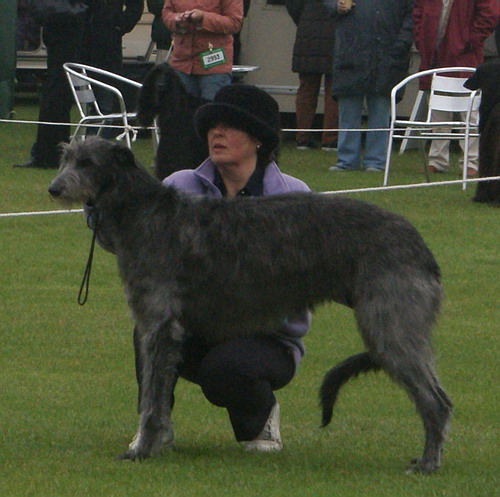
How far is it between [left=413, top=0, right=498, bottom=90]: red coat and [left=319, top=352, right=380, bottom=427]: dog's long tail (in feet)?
31.0

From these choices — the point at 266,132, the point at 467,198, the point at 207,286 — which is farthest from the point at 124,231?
the point at 467,198

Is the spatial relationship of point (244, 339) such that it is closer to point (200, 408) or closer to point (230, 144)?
point (230, 144)

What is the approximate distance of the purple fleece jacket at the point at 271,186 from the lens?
575cm

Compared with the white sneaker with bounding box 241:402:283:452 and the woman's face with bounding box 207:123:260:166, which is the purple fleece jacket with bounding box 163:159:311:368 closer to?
→ the woman's face with bounding box 207:123:260:166

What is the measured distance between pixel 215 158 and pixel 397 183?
807 cm

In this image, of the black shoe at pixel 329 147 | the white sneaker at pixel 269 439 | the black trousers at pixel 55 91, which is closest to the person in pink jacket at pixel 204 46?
the black trousers at pixel 55 91

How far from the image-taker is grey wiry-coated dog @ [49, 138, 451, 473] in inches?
205

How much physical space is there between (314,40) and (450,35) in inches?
77.6

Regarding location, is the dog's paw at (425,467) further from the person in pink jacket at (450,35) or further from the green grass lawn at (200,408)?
the person in pink jacket at (450,35)

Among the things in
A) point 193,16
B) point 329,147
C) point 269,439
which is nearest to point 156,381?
point 269,439

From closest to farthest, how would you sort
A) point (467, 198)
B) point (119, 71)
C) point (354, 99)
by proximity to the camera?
point (467, 198)
point (354, 99)
point (119, 71)

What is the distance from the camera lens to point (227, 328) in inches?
213

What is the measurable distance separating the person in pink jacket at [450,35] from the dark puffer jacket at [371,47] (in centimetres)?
26

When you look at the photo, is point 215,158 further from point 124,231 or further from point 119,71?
point 119,71
